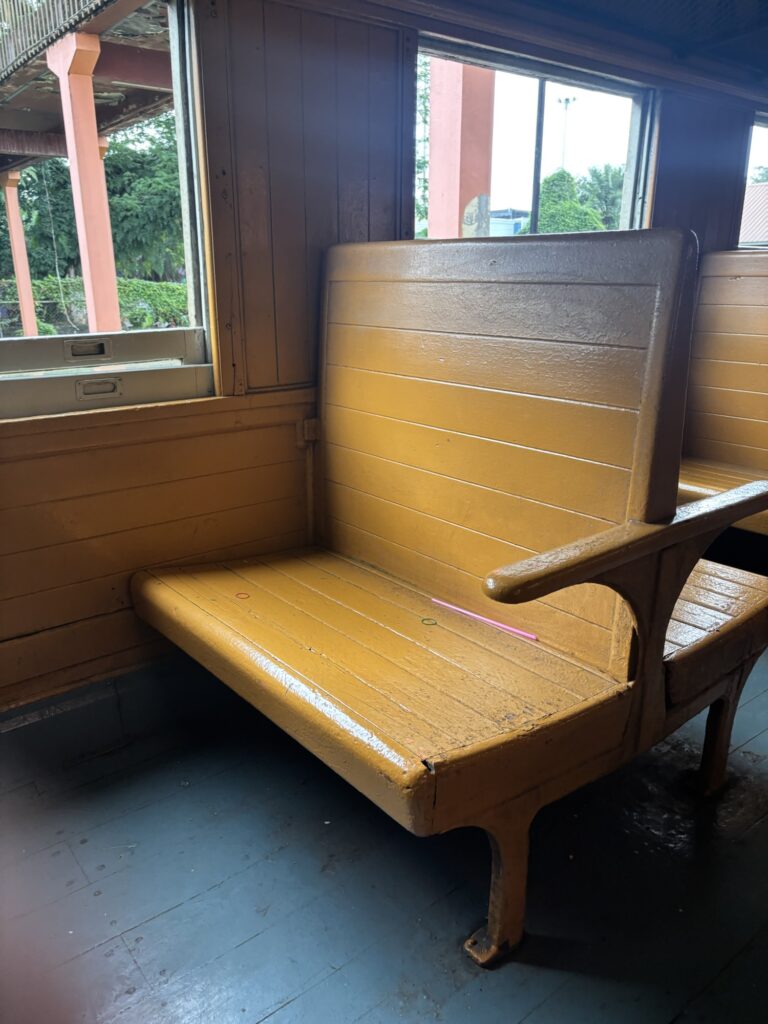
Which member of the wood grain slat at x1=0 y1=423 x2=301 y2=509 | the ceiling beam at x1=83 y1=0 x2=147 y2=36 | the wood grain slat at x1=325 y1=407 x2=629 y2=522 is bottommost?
the wood grain slat at x1=0 y1=423 x2=301 y2=509

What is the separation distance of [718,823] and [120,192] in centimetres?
234

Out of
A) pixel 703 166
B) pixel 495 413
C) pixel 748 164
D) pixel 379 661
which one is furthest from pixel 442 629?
pixel 748 164

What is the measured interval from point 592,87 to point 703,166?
769 millimetres

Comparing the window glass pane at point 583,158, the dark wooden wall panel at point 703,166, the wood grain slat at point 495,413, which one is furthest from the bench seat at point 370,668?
the dark wooden wall panel at point 703,166

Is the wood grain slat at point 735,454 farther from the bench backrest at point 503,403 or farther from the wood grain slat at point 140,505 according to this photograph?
the wood grain slat at point 140,505

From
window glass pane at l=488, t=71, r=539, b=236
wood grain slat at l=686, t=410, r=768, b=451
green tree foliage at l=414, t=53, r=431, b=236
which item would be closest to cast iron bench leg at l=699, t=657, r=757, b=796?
wood grain slat at l=686, t=410, r=768, b=451

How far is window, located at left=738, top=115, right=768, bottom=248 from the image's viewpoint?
379 cm

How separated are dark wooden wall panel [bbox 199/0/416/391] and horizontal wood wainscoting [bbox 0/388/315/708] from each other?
0.20m

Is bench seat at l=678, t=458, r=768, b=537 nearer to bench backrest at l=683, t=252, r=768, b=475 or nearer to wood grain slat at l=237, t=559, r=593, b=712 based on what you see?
bench backrest at l=683, t=252, r=768, b=475

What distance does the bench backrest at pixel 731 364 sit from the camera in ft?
9.57

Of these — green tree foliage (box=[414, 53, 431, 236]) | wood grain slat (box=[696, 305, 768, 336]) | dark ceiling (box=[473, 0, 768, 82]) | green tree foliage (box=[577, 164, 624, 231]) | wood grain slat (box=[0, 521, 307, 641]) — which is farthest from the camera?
green tree foliage (box=[577, 164, 624, 231])

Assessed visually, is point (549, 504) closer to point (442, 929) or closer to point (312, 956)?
point (442, 929)

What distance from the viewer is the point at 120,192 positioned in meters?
2.16

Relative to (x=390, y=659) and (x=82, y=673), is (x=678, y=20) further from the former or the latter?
(x=82, y=673)
